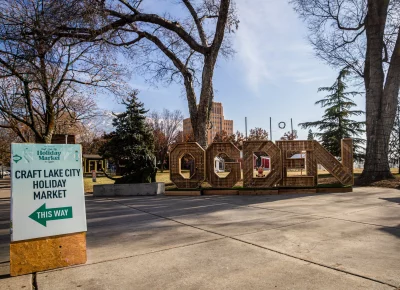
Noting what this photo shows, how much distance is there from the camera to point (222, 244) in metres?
4.73

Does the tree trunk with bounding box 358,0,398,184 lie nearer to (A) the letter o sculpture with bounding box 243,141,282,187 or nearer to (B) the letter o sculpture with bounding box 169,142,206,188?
(A) the letter o sculpture with bounding box 243,141,282,187

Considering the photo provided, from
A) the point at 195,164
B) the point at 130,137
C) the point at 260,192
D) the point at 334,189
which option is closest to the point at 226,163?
the point at 195,164

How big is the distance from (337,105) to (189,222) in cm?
2734

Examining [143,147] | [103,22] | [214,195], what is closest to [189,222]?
[214,195]

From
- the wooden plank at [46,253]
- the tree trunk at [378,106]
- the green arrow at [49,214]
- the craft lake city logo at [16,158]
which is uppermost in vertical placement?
the tree trunk at [378,106]

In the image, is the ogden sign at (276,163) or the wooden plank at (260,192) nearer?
the wooden plank at (260,192)

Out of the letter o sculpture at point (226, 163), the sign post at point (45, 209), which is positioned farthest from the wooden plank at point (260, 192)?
the sign post at point (45, 209)

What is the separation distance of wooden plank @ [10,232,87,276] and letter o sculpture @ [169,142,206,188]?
8970 millimetres

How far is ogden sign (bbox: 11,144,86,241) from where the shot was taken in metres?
3.81

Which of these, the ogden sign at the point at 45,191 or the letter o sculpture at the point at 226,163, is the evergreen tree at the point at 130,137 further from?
the ogden sign at the point at 45,191

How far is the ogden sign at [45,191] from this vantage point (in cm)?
381

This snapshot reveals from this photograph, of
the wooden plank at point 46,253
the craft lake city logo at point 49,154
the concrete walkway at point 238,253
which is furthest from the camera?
the craft lake city logo at point 49,154

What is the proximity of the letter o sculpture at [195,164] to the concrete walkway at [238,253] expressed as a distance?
5602 millimetres

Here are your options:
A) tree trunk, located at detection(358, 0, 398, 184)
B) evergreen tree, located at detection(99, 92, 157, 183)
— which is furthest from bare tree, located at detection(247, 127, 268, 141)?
tree trunk, located at detection(358, 0, 398, 184)
